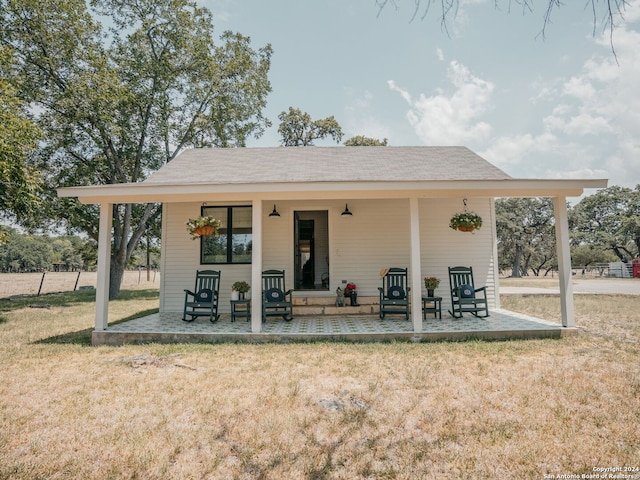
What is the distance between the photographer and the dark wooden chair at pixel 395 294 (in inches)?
256

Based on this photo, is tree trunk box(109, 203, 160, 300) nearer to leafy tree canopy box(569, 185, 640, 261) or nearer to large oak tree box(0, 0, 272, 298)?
large oak tree box(0, 0, 272, 298)

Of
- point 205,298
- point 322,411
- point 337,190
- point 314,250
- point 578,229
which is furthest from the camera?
point 578,229

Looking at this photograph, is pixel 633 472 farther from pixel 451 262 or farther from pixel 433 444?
pixel 451 262

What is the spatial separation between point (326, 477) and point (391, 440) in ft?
2.05

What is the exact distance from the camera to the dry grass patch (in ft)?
7.41

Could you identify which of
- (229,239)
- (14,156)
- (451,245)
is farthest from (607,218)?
(14,156)

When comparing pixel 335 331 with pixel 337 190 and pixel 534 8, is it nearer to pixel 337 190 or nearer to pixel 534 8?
pixel 337 190

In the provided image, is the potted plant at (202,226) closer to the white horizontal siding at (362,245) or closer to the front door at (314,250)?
the white horizontal siding at (362,245)

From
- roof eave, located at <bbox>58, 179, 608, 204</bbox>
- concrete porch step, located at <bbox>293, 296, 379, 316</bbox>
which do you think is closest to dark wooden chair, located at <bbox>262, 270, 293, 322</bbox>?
concrete porch step, located at <bbox>293, 296, 379, 316</bbox>

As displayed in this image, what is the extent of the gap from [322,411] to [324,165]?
6007 mm

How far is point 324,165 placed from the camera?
8117 millimetres

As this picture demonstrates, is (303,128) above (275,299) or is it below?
above

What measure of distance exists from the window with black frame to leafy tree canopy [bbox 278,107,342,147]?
556 inches

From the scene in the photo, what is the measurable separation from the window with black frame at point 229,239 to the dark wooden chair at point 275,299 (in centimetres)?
91
